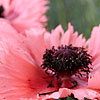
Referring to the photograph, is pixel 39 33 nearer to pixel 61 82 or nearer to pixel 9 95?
pixel 61 82

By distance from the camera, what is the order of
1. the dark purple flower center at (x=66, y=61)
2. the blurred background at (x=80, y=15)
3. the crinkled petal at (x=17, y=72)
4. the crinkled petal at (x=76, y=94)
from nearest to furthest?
the crinkled petal at (x=76, y=94) → the crinkled petal at (x=17, y=72) → the dark purple flower center at (x=66, y=61) → the blurred background at (x=80, y=15)

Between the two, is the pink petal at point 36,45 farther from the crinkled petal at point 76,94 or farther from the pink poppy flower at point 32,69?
the crinkled petal at point 76,94

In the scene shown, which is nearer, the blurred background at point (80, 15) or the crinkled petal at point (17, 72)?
the crinkled petal at point (17, 72)

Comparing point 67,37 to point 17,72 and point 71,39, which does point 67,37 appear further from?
point 17,72

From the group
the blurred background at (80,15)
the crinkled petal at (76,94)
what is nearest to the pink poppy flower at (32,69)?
the crinkled petal at (76,94)

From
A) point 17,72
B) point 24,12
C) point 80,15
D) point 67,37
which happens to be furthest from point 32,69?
point 80,15

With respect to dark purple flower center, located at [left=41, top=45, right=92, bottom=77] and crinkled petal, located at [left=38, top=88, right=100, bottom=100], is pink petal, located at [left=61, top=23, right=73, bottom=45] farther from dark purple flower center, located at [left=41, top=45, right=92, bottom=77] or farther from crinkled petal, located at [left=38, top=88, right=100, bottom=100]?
crinkled petal, located at [left=38, top=88, right=100, bottom=100]

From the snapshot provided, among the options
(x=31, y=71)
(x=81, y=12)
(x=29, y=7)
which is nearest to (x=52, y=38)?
(x=31, y=71)
